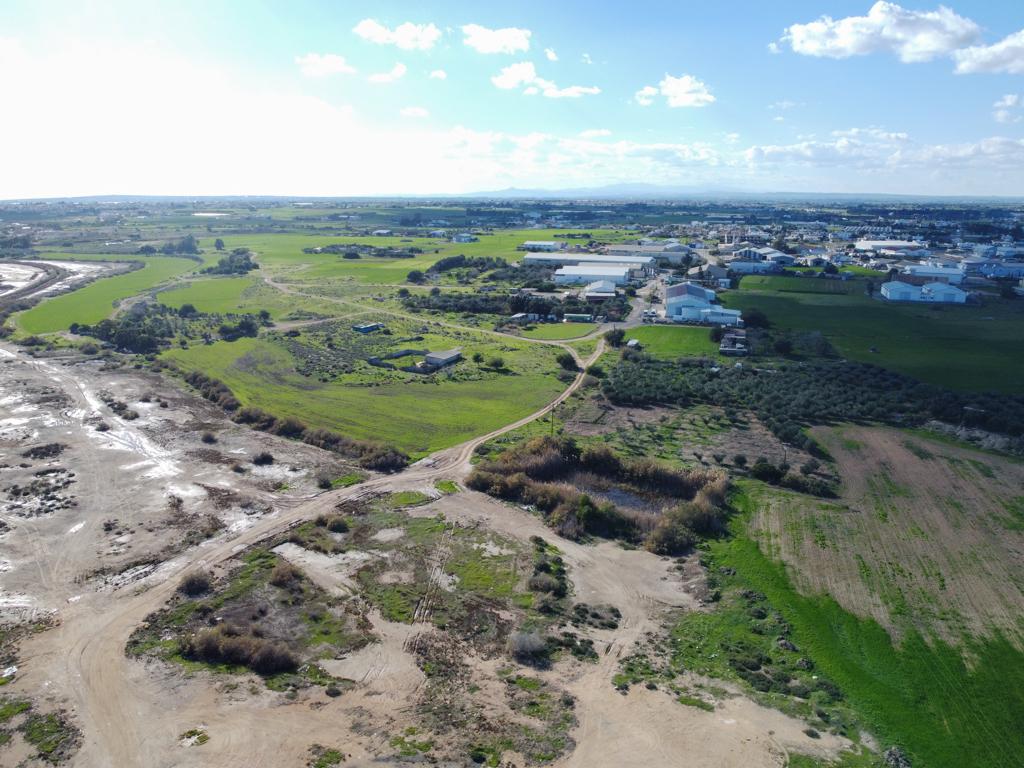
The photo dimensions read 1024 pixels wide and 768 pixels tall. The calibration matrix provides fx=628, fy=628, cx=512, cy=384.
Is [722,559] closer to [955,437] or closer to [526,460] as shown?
[526,460]

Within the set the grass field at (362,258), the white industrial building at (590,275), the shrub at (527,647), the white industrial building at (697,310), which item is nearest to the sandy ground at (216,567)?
the shrub at (527,647)

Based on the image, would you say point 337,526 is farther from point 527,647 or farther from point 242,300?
point 242,300

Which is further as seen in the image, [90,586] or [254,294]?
[254,294]

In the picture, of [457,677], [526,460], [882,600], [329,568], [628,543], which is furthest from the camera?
[526,460]

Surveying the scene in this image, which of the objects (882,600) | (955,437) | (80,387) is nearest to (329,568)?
(882,600)

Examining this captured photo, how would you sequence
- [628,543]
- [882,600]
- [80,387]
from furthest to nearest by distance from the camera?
[80,387]
[628,543]
[882,600]

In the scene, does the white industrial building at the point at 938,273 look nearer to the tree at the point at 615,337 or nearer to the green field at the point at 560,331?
the green field at the point at 560,331

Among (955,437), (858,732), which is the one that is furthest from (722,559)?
(955,437)
